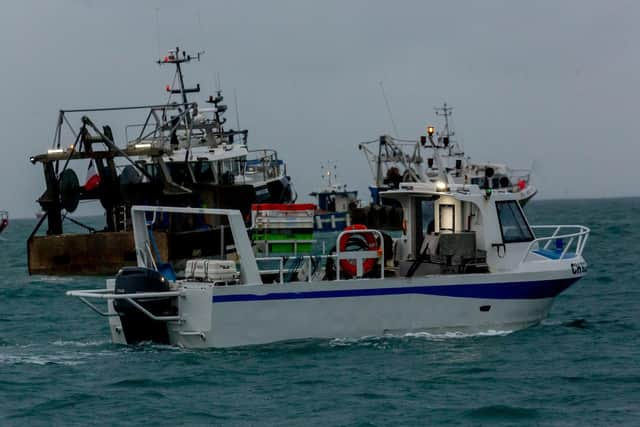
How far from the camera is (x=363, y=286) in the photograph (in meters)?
18.5

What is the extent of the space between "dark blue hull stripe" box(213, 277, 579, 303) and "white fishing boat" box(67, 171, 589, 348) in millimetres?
16

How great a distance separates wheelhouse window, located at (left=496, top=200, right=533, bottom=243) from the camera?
20109 millimetres

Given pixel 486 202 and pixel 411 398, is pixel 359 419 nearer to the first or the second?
pixel 411 398

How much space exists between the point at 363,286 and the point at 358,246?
1.10 metres

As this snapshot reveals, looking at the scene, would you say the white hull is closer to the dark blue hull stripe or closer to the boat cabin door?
the dark blue hull stripe

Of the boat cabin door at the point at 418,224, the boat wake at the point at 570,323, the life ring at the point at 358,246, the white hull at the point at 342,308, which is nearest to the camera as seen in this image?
the white hull at the point at 342,308

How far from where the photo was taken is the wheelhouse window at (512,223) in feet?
66.0

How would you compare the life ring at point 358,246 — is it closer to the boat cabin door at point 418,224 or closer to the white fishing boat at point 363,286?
the white fishing boat at point 363,286

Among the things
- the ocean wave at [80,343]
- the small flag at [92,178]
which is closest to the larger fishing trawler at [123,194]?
the small flag at [92,178]

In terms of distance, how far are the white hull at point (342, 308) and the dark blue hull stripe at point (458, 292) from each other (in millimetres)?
15

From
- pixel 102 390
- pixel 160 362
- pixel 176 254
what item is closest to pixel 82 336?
pixel 160 362

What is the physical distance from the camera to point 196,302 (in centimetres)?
1811

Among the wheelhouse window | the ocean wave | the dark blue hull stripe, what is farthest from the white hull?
the wheelhouse window

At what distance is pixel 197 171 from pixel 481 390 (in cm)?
2729
